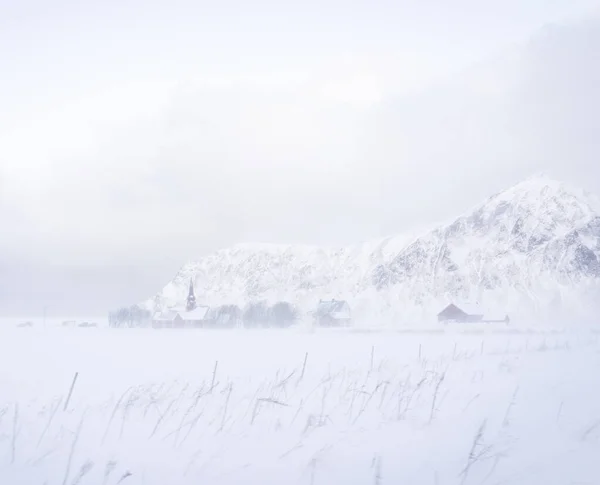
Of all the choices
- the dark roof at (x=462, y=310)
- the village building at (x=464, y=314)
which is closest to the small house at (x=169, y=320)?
the village building at (x=464, y=314)

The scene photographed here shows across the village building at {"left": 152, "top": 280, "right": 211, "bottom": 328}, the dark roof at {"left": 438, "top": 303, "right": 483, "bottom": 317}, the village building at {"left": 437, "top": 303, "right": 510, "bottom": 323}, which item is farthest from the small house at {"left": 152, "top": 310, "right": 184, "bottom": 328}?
the dark roof at {"left": 438, "top": 303, "right": 483, "bottom": 317}

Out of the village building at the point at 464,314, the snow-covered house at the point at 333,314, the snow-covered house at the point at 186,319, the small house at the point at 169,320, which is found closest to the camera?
the village building at the point at 464,314

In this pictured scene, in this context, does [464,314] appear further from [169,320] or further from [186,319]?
[169,320]

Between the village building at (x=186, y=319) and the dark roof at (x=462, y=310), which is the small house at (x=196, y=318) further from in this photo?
the dark roof at (x=462, y=310)

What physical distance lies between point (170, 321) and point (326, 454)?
134835 mm

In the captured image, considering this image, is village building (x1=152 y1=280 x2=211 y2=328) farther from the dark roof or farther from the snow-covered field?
the snow-covered field

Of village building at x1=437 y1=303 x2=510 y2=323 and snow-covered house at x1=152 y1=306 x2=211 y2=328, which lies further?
snow-covered house at x1=152 y1=306 x2=211 y2=328

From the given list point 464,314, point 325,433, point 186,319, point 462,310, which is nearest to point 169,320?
point 186,319

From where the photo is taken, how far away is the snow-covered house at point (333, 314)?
12156 centimetres

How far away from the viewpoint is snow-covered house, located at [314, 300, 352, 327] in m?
122

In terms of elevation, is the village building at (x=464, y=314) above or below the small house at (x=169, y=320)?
above

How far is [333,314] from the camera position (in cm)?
12781

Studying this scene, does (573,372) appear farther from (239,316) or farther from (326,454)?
(239,316)

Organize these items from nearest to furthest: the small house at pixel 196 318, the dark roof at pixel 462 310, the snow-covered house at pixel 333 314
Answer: the dark roof at pixel 462 310
the snow-covered house at pixel 333 314
the small house at pixel 196 318
